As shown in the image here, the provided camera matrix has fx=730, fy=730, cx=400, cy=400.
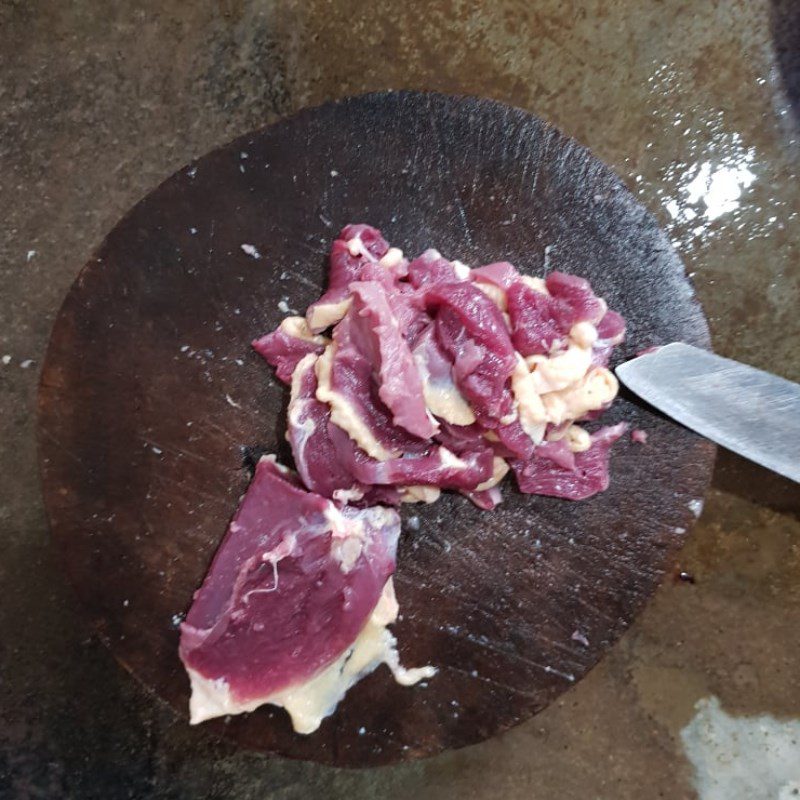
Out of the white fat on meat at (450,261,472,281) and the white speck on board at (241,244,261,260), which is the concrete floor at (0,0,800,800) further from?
the white fat on meat at (450,261,472,281)

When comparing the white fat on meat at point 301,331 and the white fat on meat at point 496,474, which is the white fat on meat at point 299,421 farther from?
the white fat on meat at point 496,474

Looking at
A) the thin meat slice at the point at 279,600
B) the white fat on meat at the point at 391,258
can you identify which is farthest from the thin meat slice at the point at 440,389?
the thin meat slice at the point at 279,600

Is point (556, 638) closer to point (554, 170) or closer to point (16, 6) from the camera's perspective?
point (554, 170)

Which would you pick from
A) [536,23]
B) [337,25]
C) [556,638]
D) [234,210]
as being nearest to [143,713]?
[556,638]

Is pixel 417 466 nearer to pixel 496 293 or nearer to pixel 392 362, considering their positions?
pixel 392 362

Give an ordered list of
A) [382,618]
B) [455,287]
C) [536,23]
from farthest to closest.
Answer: [536,23], [382,618], [455,287]

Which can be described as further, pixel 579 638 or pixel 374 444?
pixel 579 638

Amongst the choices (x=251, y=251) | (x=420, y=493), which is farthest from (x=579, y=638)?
(x=251, y=251)
